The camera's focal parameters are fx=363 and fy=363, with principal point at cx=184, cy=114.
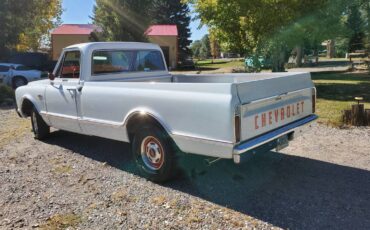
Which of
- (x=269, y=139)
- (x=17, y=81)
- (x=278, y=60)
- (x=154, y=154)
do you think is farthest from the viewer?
(x=17, y=81)

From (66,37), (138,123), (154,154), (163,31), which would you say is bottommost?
(154,154)

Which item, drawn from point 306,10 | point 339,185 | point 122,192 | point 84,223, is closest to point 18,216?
point 84,223

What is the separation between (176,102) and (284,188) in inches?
70.2

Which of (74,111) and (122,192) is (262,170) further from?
(74,111)

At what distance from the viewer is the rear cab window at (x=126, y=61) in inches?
239

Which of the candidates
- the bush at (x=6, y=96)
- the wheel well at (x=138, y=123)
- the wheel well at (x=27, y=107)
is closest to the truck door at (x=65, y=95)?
the wheel well at (x=27, y=107)

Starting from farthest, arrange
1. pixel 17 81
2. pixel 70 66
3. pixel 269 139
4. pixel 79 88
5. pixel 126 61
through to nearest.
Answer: pixel 17 81, pixel 126 61, pixel 70 66, pixel 79 88, pixel 269 139

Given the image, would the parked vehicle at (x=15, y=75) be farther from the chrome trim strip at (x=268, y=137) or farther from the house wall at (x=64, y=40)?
the house wall at (x=64, y=40)

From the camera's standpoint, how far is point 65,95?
6211 millimetres

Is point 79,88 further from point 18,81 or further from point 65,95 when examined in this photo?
point 18,81

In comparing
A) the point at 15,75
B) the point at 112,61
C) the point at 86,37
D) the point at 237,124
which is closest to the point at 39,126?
the point at 112,61

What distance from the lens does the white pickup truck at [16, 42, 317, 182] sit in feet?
13.1

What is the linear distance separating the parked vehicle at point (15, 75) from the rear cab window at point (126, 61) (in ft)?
47.6

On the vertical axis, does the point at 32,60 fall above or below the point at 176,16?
below
